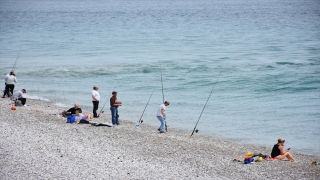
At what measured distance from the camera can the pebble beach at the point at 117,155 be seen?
11430 mm

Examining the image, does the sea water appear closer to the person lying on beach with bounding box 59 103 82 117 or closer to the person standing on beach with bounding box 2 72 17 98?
the person standing on beach with bounding box 2 72 17 98

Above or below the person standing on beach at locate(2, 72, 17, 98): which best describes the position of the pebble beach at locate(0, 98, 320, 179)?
below

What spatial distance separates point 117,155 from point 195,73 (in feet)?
68.3

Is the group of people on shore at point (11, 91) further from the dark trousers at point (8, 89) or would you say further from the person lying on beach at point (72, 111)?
the person lying on beach at point (72, 111)

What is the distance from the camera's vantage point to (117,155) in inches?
506

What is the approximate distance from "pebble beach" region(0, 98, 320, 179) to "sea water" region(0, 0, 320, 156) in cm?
365

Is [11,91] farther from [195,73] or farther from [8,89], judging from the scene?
[195,73]

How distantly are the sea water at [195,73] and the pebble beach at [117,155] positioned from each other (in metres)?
3.65

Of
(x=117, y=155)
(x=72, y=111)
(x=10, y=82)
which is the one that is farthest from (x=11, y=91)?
(x=117, y=155)

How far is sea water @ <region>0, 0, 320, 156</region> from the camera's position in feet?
66.4

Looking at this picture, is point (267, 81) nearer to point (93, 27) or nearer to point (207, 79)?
point (207, 79)

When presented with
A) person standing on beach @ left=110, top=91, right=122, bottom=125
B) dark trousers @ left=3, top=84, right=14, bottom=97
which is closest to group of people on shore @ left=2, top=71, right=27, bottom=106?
dark trousers @ left=3, top=84, right=14, bottom=97

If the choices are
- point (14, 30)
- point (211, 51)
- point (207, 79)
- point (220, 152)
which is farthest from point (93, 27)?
point (220, 152)

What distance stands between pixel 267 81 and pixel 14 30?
4700 centimetres
